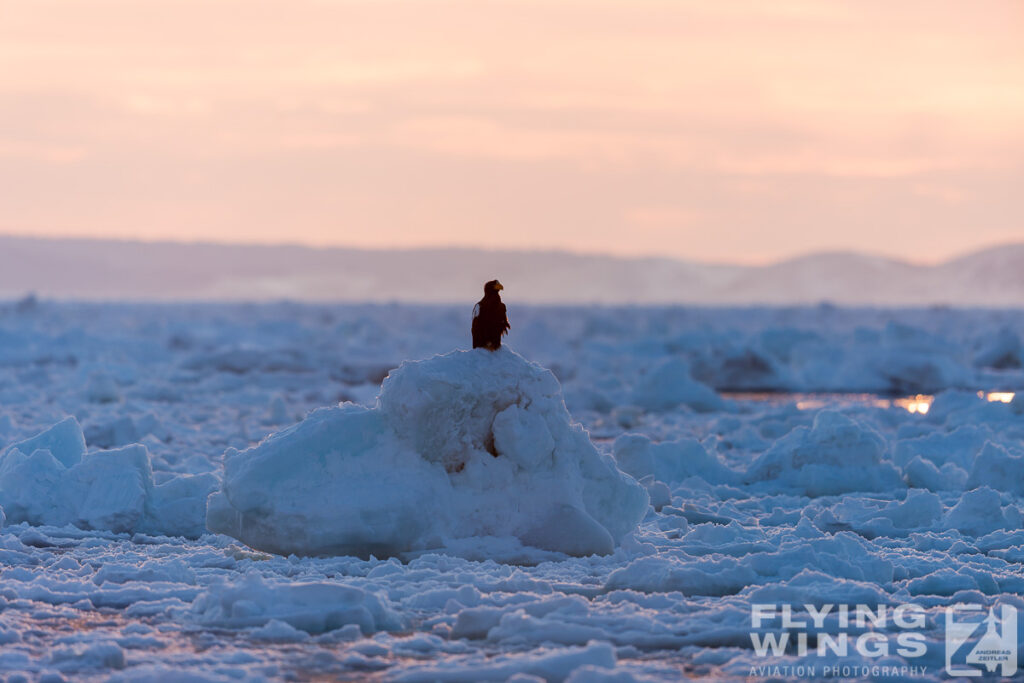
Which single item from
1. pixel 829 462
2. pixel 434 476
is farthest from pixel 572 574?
pixel 829 462

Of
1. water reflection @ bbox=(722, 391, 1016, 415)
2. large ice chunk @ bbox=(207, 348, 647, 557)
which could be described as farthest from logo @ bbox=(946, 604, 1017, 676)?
water reflection @ bbox=(722, 391, 1016, 415)

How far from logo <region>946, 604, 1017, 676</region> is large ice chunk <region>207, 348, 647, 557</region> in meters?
2.15

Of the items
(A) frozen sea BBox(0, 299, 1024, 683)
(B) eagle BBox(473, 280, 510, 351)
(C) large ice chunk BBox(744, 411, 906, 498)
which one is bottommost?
(A) frozen sea BBox(0, 299, 1024, 683)

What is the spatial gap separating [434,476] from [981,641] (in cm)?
311

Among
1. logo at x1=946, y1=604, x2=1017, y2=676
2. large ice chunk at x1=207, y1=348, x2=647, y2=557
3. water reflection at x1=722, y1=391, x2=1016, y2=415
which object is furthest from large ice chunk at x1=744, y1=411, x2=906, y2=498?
water reflection at x1=722, y1=391, x2=1016, y2=415

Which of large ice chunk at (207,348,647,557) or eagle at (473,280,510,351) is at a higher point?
eagle at (473,280,510,351)

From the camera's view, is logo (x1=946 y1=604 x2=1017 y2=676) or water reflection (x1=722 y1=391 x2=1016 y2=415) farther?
water reflection (x1=722 y1=391 x2=1016 y2=415)

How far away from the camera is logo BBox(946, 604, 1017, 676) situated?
584cm

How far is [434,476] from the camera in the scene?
7.75 m

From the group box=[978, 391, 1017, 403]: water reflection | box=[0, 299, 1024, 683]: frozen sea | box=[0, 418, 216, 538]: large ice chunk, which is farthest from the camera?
box=[978, 391, 1017, 403]: water reflection

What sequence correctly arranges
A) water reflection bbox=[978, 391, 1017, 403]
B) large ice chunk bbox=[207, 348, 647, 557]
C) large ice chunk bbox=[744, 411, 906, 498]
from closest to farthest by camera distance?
large ice chunk bbox=[207, 348, 647, 557] → large ice chunk bbox=[744, 411, 906, 498] → water reflection bbox=[978, 391, 1017, 403]

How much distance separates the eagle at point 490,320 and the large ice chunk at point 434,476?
113mm

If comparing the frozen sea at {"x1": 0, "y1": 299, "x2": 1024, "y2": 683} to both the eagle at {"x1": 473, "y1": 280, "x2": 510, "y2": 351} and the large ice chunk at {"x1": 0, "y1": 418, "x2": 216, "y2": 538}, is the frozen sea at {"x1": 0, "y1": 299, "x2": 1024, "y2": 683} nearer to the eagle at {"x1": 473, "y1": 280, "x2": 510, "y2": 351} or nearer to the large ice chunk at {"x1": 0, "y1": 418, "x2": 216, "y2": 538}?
the large ice chunk at {"x1": 0, "y1": 418, "x2": 216, "y2": 538}

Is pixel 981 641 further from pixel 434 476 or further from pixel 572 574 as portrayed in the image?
pixel 434 476
